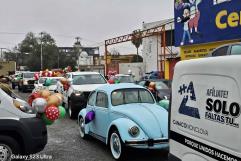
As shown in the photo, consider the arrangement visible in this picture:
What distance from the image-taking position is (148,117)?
803 cm

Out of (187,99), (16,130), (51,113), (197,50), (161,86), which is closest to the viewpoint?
(187,99)

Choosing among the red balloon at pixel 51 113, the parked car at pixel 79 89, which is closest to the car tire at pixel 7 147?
the red balloon at pixel 51 113

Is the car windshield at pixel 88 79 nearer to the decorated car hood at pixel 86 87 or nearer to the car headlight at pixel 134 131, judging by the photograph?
the decorated car hood at pixel 86 87

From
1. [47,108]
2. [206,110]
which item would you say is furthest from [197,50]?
[206,110]

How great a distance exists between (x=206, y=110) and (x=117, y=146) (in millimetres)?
4372

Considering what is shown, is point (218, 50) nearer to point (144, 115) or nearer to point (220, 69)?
point (220, 69)

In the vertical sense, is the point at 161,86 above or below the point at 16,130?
above

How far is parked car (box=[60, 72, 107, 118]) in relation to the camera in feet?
50.5

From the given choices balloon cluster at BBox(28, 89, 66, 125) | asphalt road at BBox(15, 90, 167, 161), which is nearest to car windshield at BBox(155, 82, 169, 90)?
asphalt road at BBox(15, 90, 167, 161)

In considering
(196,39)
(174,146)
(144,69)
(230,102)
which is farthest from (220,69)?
(144,69)

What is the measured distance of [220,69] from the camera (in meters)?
3.78

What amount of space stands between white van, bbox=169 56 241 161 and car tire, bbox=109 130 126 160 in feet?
10.5

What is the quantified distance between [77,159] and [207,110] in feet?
16.4

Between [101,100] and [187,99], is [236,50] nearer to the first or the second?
[187,99]
